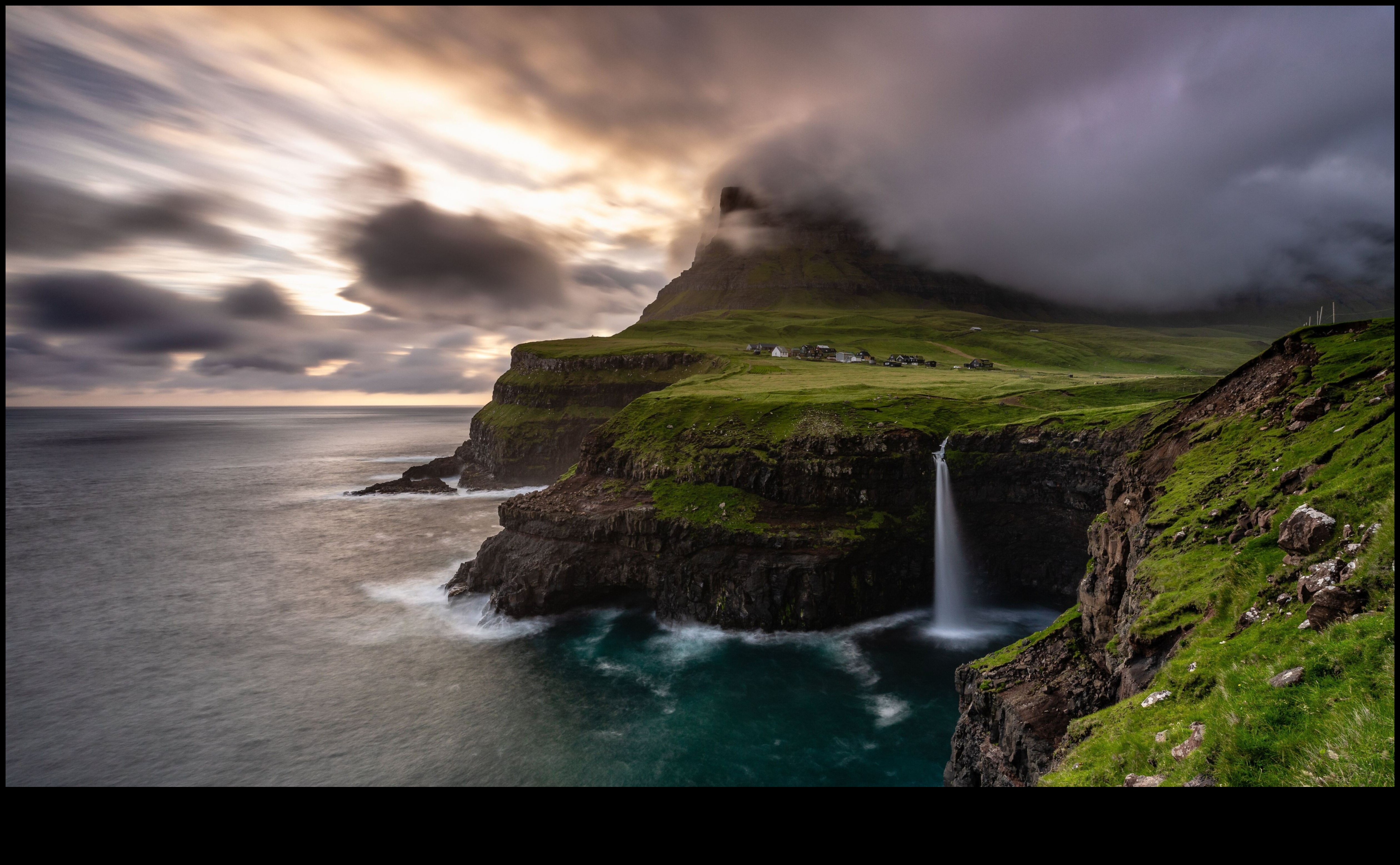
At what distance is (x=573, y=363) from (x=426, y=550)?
2592 inches

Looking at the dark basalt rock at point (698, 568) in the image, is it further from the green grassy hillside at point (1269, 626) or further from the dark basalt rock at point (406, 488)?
the dark basalt rock at point (406, 488)

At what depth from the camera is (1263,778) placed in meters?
12.2

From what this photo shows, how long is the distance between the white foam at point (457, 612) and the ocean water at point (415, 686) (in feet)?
0.95

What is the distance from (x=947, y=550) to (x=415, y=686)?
1823 inches

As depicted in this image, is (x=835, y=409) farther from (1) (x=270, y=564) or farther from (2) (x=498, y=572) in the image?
(1) (x=270, y=564)

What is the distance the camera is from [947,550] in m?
59.8

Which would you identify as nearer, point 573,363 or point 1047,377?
point 1047,377

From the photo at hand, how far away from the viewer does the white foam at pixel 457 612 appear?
5547cm

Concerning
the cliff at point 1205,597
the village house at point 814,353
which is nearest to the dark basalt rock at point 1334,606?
the cliff at point 1205,597

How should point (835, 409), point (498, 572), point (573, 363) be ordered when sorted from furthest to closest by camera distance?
point (573, 363)
point (835, 409)
point (498, 572)

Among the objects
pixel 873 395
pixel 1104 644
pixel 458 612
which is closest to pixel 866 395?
pixel 873 395
